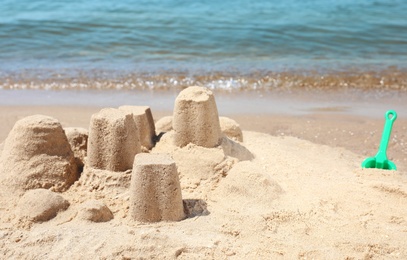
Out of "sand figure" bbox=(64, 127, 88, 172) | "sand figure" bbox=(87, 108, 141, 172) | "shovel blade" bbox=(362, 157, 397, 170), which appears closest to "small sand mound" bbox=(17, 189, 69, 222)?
"sand figure" bbox=(87, 108, 141, 172)

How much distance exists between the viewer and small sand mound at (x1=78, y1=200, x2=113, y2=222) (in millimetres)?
3146

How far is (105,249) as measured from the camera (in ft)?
9.64

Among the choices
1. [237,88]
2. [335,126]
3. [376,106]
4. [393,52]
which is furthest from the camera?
[393,52]

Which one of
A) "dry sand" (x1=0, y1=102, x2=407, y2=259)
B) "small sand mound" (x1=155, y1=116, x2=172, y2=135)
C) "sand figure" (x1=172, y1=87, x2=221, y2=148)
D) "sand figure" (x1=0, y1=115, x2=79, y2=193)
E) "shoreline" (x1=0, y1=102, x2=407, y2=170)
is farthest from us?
"shoreline" (x1=0, y1=102, x2=407, y2=170)

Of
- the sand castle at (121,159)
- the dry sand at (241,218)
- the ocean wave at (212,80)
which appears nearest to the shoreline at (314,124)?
the dry sand at (241,218)

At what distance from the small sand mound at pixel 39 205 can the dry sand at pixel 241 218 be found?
37 mm

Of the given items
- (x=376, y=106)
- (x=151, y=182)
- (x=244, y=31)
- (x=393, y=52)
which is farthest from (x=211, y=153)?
(x=244, y=31)

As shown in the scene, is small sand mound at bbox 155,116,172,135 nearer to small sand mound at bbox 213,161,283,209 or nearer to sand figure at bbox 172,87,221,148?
sand figure at bbox 172,87,221,148

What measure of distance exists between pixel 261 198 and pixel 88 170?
1.04m

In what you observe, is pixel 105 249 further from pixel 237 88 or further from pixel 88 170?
pixel 237 88

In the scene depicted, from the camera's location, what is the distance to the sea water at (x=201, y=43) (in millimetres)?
8211

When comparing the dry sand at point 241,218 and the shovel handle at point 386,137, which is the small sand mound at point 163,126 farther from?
the shovel handle at point 386,137

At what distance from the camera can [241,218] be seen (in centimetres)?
325

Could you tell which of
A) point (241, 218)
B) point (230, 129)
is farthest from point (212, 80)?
point (241, 218)
